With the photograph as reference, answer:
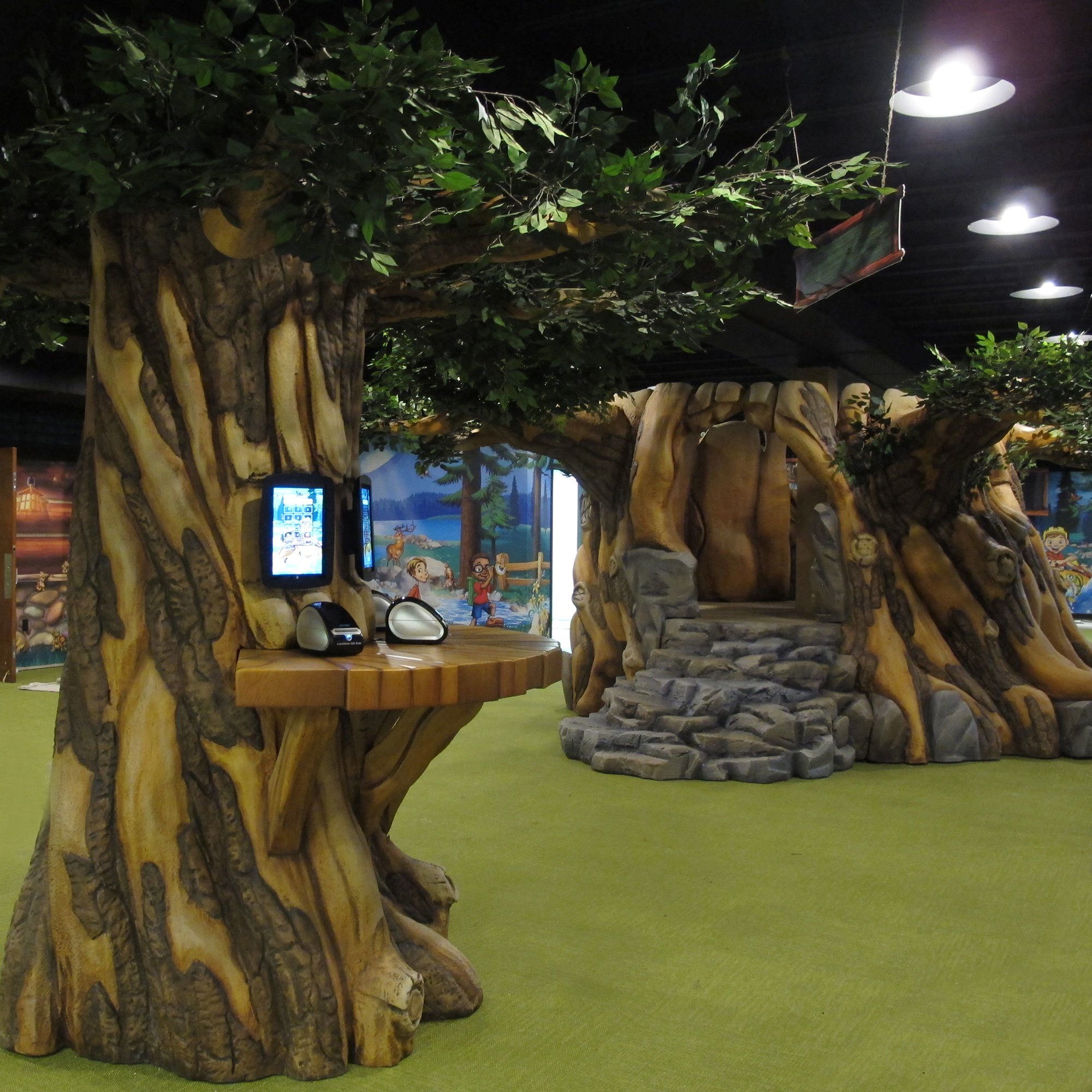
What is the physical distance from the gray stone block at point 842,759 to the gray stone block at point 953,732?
0.60 metres

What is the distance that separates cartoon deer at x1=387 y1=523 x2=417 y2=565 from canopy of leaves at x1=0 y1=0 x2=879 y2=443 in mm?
7595

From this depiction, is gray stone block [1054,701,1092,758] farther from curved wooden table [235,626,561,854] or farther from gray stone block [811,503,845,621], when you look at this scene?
curved wooden table [235,626,561,854]

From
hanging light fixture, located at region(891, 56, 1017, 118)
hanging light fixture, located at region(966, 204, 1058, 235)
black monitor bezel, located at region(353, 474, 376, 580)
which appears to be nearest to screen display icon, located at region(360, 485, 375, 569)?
black monitor bezel, located at region(353, 474, 376, 580)

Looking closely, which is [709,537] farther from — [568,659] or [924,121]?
[924,121]

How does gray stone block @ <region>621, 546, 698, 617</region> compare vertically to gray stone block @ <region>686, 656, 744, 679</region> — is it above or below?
above

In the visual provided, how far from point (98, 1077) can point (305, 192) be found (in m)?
2.12

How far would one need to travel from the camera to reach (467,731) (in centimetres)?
780

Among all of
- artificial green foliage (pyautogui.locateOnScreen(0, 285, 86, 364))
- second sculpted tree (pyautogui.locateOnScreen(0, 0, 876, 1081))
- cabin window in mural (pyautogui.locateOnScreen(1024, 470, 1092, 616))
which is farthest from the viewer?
cabin window in mural (pyautogui.locateOnScreen(1024, 470, 1092, 616))

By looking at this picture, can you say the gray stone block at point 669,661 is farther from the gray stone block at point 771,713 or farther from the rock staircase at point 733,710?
the gray stone block at point 771,713

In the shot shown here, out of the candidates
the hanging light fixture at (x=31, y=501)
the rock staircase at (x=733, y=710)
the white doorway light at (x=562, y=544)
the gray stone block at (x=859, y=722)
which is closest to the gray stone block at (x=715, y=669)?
the rock staircase at (x=733, y=710)

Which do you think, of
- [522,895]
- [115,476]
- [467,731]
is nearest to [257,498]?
[115,476]

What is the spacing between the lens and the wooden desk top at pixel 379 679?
2.51 m

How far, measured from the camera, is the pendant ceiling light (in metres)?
7.02

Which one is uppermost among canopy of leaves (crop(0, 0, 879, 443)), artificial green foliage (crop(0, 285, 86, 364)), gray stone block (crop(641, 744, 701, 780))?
canopy of leaves (crop(0, 0, 879, 443))
